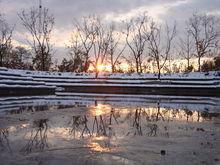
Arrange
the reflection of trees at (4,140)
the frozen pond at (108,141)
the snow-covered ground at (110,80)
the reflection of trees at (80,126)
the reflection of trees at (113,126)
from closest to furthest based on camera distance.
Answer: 1. the frozen pond at (108,141)
2. the reflection of trees at (4,140)
3. the reflection of trees at (113,126)
4. the reflection of trees at (80,126)
5. the snow-covered ground at (110,80)

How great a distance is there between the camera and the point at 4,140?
8109mm

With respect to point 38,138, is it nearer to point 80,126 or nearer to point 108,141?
point 108,141

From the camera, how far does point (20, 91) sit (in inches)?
1111

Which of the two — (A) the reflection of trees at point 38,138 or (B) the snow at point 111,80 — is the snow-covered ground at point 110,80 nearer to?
(B) the snow at point 111,80

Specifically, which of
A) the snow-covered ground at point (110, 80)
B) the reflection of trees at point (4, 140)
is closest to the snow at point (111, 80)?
the snow-covered ground at point (110, 80)

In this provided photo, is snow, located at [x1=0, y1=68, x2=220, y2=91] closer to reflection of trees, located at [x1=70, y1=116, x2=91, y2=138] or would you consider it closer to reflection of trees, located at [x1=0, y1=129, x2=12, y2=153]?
reflection of trees, located at [x1=70, y1=116, x2=91, y2=138]

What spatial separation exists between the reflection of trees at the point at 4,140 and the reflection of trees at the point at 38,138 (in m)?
0.34

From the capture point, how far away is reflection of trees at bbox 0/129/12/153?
726 cm

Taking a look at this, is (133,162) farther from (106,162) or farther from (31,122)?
(31,122)

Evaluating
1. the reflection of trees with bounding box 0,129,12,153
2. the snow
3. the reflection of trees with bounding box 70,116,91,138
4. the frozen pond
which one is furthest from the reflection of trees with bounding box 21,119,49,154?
the snow

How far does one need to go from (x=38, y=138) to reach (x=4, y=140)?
2.24 feet

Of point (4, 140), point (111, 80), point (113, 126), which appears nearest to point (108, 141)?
point (4, 140)

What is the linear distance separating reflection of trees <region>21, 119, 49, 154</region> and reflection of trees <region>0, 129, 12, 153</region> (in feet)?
1.10

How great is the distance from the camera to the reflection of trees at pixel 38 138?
287 inches
